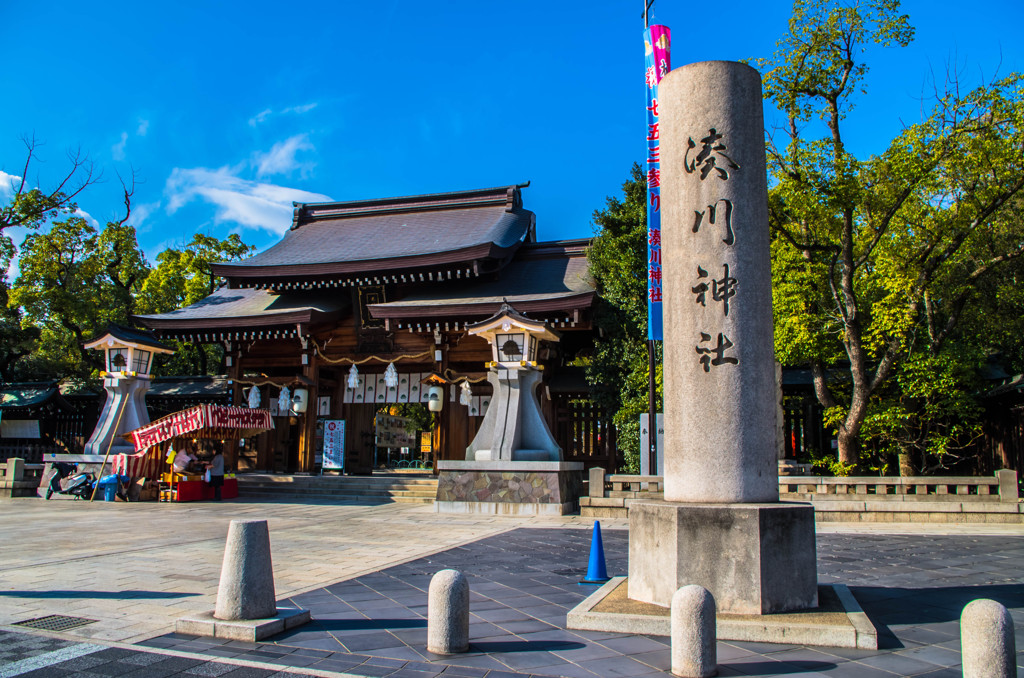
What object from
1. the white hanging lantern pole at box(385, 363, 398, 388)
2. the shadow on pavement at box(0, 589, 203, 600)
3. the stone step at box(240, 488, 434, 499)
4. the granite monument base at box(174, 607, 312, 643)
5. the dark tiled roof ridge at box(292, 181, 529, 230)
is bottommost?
the stone step at box(240, 488, 434, 499)

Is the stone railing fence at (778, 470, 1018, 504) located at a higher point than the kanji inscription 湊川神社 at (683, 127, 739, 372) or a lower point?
lower

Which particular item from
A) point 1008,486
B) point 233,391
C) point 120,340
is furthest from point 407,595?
point 233,391

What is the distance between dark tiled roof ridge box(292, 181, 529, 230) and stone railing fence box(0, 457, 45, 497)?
12058mm

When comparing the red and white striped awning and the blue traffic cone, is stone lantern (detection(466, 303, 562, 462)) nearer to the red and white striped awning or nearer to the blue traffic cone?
the red and white striped awning

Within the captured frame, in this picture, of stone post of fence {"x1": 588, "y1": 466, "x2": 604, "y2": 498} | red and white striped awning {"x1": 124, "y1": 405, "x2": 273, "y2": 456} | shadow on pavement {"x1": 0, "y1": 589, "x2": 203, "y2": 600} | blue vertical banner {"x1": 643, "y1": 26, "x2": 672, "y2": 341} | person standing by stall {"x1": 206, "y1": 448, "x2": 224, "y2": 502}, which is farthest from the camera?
person standing by stall {"x1": 206, "y1": 448, "x2": 224, "y2": 502}

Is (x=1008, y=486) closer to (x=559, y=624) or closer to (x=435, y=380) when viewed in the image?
(x=559, y=624)

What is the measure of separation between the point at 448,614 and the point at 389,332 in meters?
16.1

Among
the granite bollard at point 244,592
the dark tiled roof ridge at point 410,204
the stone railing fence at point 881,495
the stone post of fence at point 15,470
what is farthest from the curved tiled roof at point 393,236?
the granite bollard at point 244,592

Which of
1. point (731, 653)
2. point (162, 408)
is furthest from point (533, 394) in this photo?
point (162, 408)

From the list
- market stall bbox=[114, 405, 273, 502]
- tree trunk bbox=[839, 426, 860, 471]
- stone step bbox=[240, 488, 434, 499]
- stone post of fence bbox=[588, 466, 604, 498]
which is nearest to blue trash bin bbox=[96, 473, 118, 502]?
market stall bbox=[114, 405, 273, 502]

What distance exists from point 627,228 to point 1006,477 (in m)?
9.92

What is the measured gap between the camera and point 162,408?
2436 cm

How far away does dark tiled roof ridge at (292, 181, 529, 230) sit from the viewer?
2481 cm

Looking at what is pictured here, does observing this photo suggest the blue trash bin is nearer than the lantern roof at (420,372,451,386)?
Yes
